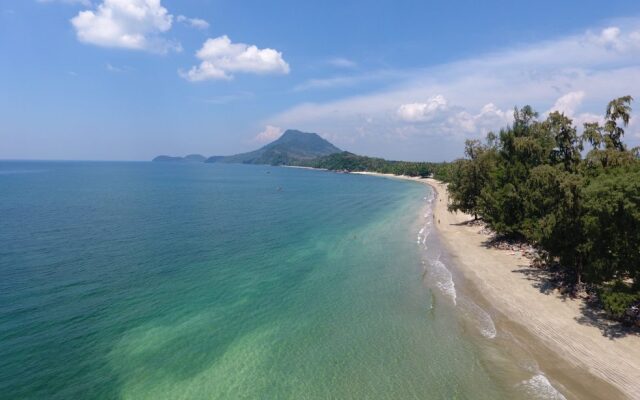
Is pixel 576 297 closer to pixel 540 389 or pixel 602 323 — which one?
pixel 602 323

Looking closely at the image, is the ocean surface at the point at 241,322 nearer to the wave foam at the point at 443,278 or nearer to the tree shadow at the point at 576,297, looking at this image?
the wave foam at the point at 443,278

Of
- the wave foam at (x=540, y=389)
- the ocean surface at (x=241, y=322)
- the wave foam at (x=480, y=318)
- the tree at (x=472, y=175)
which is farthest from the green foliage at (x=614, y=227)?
the tree at (x=472, y=175)

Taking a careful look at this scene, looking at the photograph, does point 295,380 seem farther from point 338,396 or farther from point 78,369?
point 78,369

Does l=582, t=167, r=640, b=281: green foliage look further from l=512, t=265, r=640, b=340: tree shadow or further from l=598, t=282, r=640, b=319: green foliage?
l=512, t=265, r=640, b=340: tree shadow

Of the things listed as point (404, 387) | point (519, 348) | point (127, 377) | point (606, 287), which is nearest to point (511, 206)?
point (606, 287)

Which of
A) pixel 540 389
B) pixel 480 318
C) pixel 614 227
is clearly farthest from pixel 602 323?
pixel 540 389
